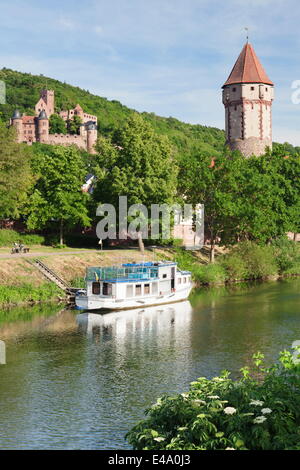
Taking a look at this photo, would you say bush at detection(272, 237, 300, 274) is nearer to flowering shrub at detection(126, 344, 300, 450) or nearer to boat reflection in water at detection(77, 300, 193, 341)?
boat reflection in water at detection(77, 300, 193, 341)

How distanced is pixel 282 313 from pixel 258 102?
48.4 m

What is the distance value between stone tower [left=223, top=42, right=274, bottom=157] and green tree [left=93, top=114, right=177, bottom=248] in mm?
24777

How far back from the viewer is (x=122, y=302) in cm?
4347

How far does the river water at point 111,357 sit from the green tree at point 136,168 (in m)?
14.4

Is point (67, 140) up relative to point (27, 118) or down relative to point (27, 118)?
down

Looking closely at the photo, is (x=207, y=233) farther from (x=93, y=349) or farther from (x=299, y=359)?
(x=299, y=359)

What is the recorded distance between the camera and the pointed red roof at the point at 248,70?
3270 inches

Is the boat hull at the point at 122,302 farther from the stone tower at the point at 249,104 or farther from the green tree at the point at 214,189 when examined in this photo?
the stone tower at the point at 249,104

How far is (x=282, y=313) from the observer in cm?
4131

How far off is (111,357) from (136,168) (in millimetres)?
31713

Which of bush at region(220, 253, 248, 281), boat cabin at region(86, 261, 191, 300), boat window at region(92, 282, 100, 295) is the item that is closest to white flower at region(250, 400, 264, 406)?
boat cabin at region(86, 261, 191, 300)

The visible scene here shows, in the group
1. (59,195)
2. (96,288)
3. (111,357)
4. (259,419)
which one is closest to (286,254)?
(59,195)

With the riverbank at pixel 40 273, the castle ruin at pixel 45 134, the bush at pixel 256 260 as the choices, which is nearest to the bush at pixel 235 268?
the bush at pixel 256 260

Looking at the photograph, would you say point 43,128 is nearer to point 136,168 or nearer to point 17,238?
point 17,238
